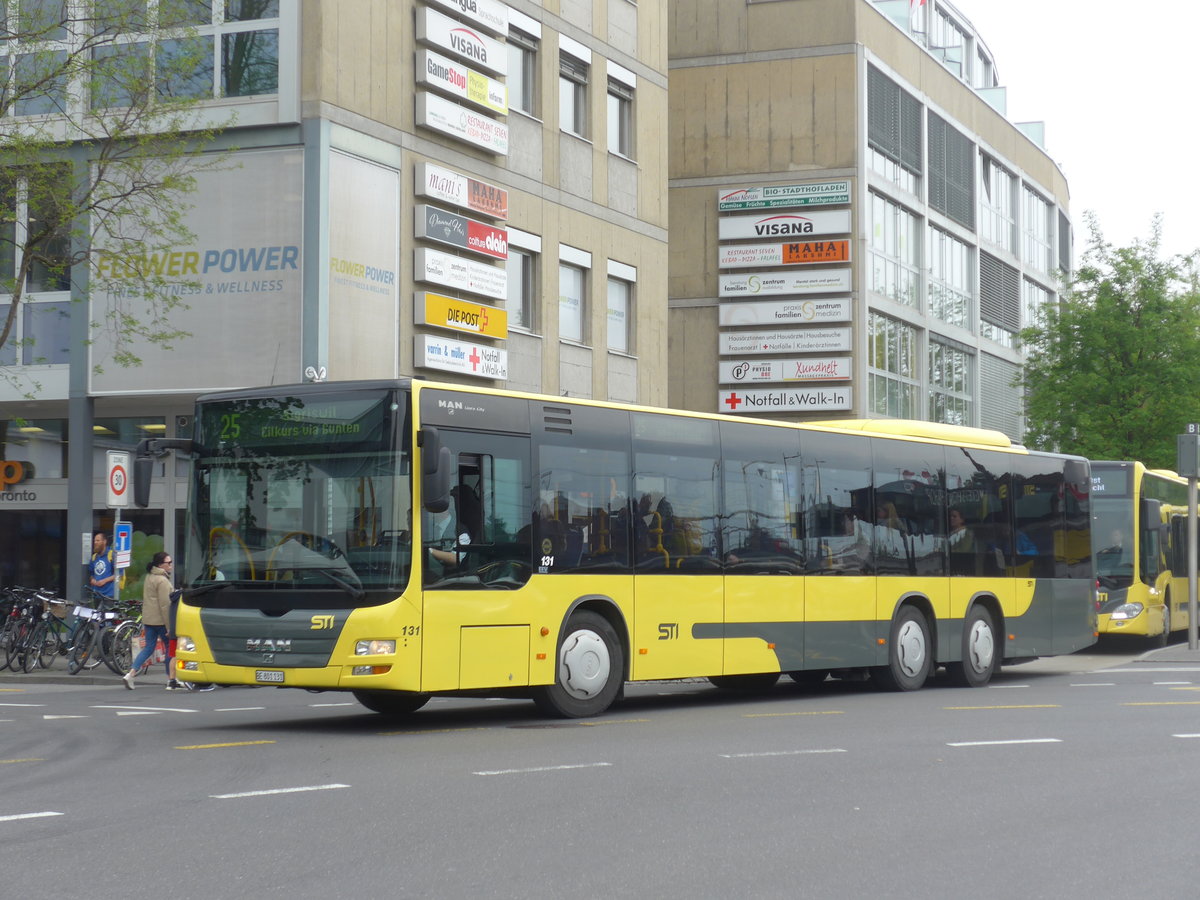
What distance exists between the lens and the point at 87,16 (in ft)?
75.3

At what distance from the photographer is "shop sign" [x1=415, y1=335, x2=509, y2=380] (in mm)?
28172

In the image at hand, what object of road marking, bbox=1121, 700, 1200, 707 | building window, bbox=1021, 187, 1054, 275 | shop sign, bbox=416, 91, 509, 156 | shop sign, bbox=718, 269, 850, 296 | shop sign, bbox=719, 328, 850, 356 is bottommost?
road marking, bbox=1121, 700, 1200, 707

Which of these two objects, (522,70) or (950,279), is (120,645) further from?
(950,279)

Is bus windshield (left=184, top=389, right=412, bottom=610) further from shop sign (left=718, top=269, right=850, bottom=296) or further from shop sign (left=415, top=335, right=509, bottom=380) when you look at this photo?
shop sign (left=718, top=269, right=850, bottom=296)

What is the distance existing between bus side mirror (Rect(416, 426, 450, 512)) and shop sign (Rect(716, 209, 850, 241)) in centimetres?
3274

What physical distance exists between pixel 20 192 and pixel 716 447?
1127 centimetres

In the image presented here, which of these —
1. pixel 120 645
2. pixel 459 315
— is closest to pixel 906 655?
pixel 120 645

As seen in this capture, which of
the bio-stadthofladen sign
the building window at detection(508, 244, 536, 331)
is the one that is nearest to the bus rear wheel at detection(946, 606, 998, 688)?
the building window at detection(508, 244, 536, 331)

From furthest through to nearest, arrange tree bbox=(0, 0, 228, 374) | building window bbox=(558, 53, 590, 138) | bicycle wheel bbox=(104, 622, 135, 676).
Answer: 1. building window bbox=(558, 53, 590, 138)
2. bicycle wheel bbox=(104, 622, 135, 676)
3. tree bbox=(0, 0, 228, 374)

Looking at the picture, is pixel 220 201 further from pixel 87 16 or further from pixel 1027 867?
pixel 1027 867

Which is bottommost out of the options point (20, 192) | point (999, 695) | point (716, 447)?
point (999, 695)

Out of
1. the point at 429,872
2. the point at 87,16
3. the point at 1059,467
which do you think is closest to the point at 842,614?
the point at 1059,467

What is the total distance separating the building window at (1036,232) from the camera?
60.1 m

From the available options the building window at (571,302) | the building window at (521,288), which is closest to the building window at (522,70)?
the building window at (521,288)
